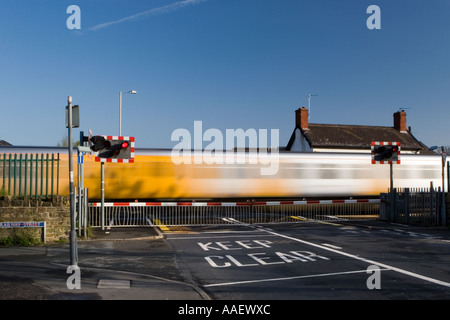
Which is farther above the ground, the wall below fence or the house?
the house

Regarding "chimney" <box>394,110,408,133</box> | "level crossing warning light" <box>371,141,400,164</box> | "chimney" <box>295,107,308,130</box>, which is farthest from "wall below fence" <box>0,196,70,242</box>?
"chimney" <box>394,110,408,133</box>

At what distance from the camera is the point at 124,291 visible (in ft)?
21.8

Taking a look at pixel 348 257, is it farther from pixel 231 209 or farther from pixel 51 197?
pixel 231 209

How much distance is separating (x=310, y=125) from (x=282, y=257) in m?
38.9

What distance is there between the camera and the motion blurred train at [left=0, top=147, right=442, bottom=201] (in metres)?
19.5

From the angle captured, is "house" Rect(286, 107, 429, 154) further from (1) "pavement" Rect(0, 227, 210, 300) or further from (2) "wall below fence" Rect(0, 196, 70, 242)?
(1) "pavement" Rect(0, 227, 210, 300)

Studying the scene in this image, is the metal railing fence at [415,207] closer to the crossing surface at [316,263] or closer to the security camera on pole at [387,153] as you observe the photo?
the security camera on pole at [387,153]

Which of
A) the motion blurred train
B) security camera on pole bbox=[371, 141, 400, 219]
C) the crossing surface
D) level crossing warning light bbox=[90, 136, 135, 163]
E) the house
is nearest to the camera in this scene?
the crossing surface

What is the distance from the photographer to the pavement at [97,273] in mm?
6398

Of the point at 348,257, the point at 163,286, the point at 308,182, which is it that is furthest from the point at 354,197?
the point at 163,286

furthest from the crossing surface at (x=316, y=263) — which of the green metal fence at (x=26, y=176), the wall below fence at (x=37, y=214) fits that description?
the green metal fence at (x=26, y=176)

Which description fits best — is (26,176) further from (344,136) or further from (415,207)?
(344,136)

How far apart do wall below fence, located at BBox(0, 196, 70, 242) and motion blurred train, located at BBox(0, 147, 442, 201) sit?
7.45 m

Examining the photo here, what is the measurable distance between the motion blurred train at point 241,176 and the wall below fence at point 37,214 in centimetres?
745
